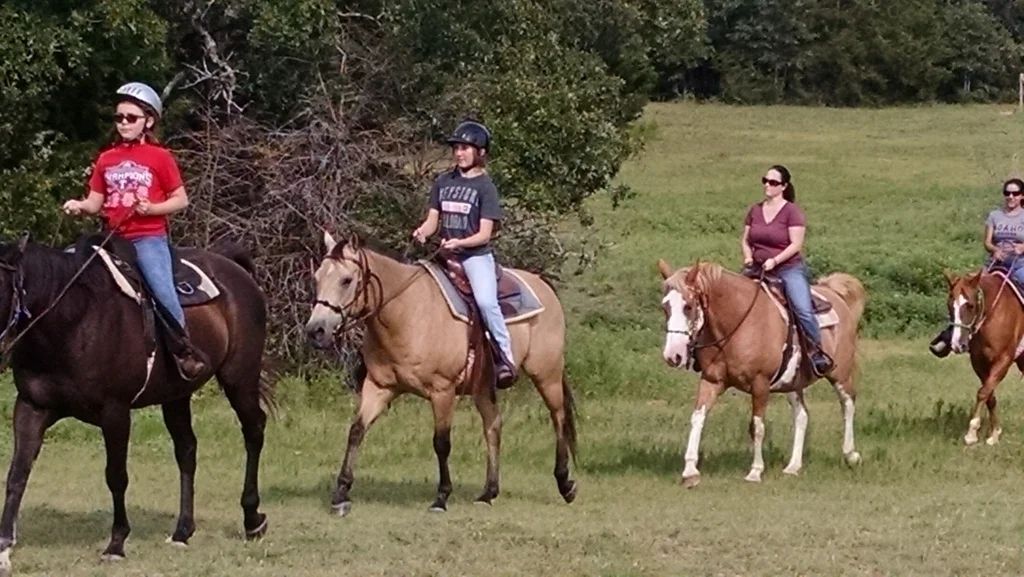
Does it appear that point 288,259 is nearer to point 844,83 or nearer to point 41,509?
point 41,509

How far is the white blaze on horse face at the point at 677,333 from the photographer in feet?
36.6

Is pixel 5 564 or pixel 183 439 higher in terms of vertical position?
pixel 183 439

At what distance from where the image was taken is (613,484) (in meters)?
12.2

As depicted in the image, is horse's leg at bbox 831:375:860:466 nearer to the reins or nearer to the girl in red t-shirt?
the girl in red t-shirt

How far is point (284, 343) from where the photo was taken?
16.4 metres

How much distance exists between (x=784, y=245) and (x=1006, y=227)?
3417mm

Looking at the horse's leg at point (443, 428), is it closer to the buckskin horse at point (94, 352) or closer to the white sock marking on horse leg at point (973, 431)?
the buckskin horse at point (94, 352)

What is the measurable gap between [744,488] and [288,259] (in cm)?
653

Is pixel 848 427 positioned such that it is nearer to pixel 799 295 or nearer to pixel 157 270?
pixel 799 295

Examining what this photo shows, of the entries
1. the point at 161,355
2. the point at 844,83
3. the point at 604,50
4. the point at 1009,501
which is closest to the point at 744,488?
the point at 1009,501

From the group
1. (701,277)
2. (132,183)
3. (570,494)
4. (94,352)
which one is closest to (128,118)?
(132,183)

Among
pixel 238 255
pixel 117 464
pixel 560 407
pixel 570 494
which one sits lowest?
pixel 570 494

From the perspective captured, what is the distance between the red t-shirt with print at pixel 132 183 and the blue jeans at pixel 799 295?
18.6ft

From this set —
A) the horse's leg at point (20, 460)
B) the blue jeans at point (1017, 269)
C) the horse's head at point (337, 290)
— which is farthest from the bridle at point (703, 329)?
the horse's leg at point (20, 460)
